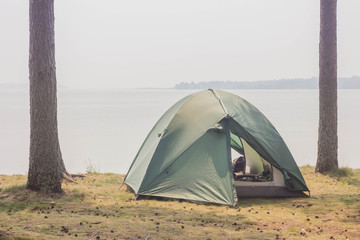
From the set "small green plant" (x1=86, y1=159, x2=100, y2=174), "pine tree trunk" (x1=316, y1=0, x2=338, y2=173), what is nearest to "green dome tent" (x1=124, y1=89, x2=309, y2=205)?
"pine tree trunk" (x1=316, y1=0, x2=338, y2=173)

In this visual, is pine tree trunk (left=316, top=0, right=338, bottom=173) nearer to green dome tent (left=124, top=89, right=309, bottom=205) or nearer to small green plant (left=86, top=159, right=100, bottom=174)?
green dome tent (left=124, top=89, right=309, bottom=205)

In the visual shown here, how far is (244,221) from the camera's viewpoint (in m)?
7.35

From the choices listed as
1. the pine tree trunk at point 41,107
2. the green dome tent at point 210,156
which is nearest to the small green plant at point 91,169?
the green dome tent at point 210,156

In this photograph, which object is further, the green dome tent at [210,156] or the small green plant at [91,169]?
the small green plant at [91,169]

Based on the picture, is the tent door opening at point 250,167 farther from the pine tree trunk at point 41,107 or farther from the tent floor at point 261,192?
the pine tree trunk at point 41,107

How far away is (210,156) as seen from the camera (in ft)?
28.9

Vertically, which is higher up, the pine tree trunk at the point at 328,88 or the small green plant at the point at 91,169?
the pine tree trunk at the point at 328,88

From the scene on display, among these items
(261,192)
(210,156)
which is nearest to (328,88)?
(261,192)

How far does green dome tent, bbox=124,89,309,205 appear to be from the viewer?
8641 millimetres

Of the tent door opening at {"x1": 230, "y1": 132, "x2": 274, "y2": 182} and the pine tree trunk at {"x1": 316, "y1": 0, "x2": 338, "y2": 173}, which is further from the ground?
the pine tree trunk at {"x1": 316, "y1": 0, "x2": 338, "y2": 173}

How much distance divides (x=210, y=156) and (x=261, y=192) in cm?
138

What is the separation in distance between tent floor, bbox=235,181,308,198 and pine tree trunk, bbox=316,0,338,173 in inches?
120

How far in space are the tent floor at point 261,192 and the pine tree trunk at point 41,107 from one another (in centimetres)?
374

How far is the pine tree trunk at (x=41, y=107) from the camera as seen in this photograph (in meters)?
8.74
